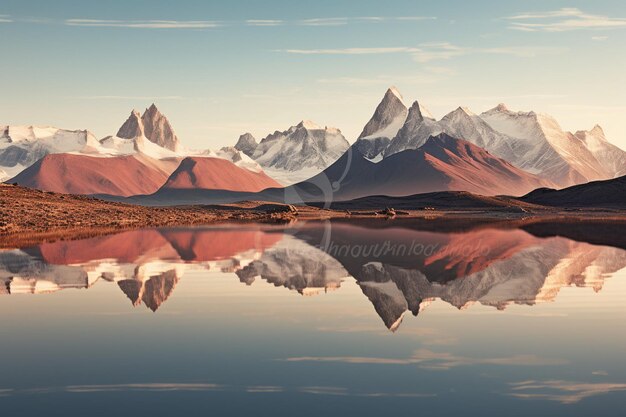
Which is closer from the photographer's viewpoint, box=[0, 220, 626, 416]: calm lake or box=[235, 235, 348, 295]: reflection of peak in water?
box=[0, 220, 626, 416]: calm lake

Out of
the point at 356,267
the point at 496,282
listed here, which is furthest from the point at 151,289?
the point at 496,282

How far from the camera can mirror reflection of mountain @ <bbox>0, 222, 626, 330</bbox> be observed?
29.7 metres

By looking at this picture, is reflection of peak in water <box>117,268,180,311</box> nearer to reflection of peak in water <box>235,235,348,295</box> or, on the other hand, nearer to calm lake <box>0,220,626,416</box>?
calm lake <box>0,220,626,416</box>

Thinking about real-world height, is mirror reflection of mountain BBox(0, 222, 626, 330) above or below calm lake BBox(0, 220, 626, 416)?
above

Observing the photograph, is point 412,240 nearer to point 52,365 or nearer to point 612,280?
point 612,280

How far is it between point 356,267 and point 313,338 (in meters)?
19.8

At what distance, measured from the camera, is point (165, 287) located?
31719 millimetres

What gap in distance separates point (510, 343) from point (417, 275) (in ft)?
52.3

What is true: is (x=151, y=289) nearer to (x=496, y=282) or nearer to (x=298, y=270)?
(x=298, y=270)

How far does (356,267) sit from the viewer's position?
40.4 metres

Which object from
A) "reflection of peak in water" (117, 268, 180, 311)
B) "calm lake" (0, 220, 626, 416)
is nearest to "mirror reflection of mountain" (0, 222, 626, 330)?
"reflection of peak in water" (117, 268, 180, 311)

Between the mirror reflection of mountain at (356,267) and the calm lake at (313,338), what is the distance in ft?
0.66

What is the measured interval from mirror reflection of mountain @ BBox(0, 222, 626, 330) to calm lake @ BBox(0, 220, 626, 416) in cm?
20

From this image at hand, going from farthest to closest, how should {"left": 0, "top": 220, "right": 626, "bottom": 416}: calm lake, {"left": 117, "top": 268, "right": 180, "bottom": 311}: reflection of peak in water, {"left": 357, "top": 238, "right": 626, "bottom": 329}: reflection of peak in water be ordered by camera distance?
{"left": 117, "top": 268, "right": 180, "bottom": 311}: reflection of peak in water
{"left": 357, "top": 238, "right": 626, "bottom": 329}: reflection of peak in water
{"left": 0, "top": 220, "right": 626, "bottom": 416}: calm lake
